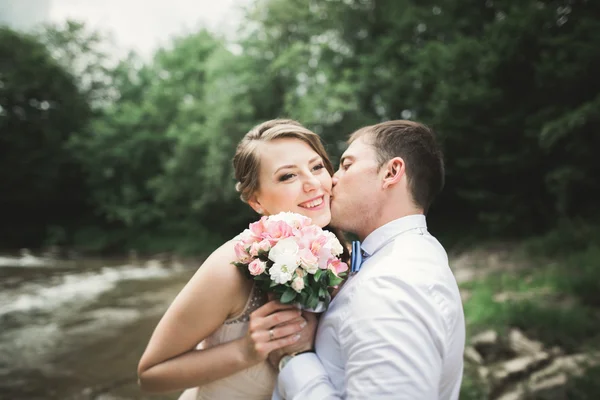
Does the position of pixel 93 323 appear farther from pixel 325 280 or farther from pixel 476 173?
pixel 476 173

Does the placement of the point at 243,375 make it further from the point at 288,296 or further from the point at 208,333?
the point at 288,296

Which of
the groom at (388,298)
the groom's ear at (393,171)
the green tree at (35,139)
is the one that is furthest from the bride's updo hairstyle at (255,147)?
the green tree at (35,139)

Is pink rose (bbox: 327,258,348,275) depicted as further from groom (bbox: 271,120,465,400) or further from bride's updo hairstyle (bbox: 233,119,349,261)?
bride's updo hairstyle (bbox: 233,119,349,261)

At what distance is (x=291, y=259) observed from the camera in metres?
1.64

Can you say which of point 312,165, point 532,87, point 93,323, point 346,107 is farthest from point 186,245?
point 312,165

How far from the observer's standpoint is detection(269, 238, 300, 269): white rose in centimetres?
164

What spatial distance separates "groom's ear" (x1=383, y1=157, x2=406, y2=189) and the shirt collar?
0.19m

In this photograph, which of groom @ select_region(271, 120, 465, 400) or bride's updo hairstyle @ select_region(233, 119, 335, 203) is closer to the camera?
groom @ select_region(271, 120, 465, 400)

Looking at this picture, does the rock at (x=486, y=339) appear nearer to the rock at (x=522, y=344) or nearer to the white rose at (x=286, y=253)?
the rock at (x=522, y=344)

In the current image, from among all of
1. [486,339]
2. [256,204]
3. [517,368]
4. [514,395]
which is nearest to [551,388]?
[514,395]

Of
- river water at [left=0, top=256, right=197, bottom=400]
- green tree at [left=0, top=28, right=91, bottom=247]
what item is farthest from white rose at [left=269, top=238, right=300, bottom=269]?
green tree at [left=0, top=28, right=91, bottom=247]

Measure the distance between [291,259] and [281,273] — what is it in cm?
7

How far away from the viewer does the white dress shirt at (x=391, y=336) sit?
4.59ft

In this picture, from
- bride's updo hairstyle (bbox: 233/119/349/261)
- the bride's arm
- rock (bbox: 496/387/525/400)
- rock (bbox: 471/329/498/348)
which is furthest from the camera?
rock (bbox: 471/329/498/348)
